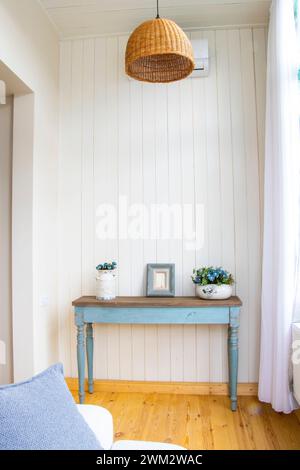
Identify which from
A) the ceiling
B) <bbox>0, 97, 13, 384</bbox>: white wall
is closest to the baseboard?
<bbox>0, 97, 13, 384</bbox>: white wall

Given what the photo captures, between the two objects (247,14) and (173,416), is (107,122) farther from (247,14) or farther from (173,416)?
(173,416)

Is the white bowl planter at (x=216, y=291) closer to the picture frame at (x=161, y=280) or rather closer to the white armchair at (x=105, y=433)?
the picture frame at (x=161, y=280)

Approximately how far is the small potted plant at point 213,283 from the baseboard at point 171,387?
0.76 metres

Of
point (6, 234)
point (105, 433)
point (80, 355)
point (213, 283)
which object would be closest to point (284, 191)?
point (213, 283)

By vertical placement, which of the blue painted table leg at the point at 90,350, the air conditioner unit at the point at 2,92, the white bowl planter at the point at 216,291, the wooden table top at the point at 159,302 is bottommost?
the blue painted table leg at the point at 90,350

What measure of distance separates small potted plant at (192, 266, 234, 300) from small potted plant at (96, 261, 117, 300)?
625 millimetres

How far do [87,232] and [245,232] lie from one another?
1.31 m

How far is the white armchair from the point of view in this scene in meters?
1.06

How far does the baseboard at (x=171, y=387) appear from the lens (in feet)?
8.70

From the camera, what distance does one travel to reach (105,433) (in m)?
1.19

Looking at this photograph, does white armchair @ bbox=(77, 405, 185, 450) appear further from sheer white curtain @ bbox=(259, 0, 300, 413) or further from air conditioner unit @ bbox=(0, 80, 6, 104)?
air conditioner unit @ bbox=(0, 80, 6, 104)

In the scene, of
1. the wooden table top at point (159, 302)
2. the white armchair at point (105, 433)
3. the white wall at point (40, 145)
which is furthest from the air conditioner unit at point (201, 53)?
the white armchair at point (105, 433)

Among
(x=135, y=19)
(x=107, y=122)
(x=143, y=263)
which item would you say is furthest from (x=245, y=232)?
(x=135, y=19)

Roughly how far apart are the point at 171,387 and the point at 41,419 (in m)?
1.99
